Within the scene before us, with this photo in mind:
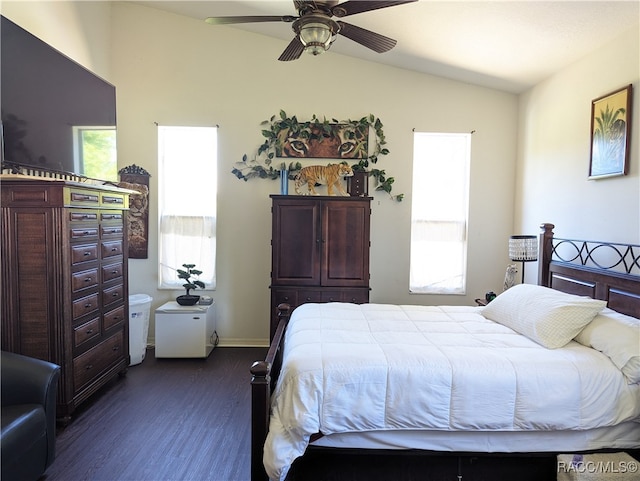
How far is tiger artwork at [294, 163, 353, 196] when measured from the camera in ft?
11.9

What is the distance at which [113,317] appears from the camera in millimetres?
3008

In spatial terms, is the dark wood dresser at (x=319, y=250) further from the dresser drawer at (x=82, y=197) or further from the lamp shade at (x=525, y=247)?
the dresser drawer at (x=82, y=197)

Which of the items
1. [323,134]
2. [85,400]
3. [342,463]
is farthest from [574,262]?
[85,400]

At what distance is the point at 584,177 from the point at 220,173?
3386 mm

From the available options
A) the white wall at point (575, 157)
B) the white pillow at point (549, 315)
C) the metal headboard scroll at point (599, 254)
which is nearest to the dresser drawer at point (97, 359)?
the white pillow at point (549, 315)

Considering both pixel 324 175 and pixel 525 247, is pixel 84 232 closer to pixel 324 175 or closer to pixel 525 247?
pixel 324 175

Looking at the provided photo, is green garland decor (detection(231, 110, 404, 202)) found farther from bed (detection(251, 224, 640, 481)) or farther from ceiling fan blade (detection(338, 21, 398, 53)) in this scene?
bed (detection(251, 224, 640, 481))

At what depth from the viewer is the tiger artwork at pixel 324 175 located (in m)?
3.63

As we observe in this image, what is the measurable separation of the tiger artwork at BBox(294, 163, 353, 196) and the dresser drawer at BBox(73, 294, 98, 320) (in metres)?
2.01

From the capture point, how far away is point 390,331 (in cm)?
228

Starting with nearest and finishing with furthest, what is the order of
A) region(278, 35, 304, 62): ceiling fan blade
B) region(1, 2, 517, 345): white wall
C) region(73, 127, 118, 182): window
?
region(278, 35, 304, 62): ceiling fan blade < region(73, 127, 118, 182): window < region(1, 2, 517, 345): white wall

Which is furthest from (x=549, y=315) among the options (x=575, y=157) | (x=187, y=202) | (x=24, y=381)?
(x=187, y=202)

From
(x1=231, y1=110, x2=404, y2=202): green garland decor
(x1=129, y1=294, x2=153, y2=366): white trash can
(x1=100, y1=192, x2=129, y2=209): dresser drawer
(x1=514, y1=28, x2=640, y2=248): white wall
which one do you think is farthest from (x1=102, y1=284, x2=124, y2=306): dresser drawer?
(x1=514, y1=28, x2=640, y2=248): white wall

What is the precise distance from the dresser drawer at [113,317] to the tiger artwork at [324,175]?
1.94 metres
